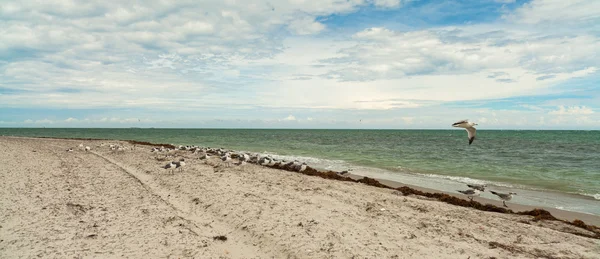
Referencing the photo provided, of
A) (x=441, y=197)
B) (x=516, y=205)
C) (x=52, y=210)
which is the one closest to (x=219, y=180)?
(x=52, y=210)

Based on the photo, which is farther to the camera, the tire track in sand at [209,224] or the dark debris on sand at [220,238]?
the dark debris on sand at [220,238]

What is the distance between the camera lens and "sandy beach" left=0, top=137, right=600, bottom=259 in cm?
608

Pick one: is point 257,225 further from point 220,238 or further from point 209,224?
point 209,224

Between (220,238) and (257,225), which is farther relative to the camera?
(257,225)

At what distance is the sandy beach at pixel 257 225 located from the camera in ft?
19.9

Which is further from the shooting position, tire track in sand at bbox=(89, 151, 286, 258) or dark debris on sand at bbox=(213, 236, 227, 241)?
dark debris on sand at bbox=(213, 236, 227, 241)

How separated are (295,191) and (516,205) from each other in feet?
22.6

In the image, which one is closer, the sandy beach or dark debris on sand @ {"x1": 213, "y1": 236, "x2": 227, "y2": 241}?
the sandy beach

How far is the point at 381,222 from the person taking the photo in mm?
7605

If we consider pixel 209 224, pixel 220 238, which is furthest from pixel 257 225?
pixel 209 224

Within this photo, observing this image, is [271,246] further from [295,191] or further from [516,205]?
[516,205]

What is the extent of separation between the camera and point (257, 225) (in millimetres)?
7281

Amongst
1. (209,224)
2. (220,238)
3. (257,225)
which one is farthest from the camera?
(209,224)

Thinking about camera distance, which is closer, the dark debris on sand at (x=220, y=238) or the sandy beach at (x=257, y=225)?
the sandy beach at (x=257, y=225)
